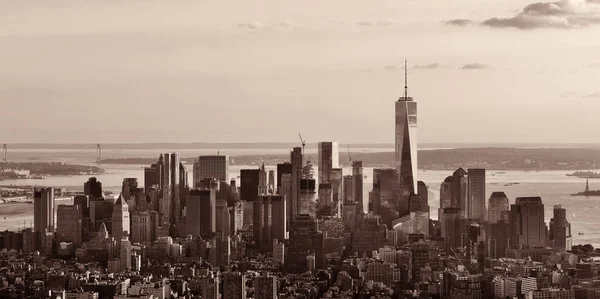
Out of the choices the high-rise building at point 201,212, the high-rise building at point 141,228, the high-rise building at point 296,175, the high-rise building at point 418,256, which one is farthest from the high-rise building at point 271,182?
the high-rise building at point 418,256

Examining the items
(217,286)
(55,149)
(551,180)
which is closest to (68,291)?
(217,286)

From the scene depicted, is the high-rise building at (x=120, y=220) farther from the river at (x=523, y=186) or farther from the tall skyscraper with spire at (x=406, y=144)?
the tall skyscraper with spire at (x=406, y=144)

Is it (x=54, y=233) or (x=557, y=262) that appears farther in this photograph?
(x=54, y=233)

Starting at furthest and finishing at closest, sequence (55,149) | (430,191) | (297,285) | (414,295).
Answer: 1. (430,191)
2. (55,149)
3. (297,285)
4. (414,295)

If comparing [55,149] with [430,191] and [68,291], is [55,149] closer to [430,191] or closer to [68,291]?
[68,291]

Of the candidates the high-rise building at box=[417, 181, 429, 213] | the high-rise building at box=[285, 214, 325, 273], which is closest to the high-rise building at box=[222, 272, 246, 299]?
the high-rise building at box=[285, 214, 325, 273]

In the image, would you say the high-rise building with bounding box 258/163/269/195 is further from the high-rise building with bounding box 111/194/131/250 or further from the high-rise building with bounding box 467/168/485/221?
the high-rise building with bounding box 467/168/485/221
